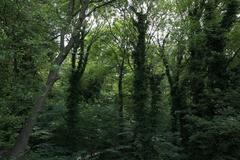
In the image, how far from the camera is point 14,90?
10.3 m

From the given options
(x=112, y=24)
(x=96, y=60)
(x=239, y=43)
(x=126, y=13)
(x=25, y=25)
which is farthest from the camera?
(x=96, y=60)

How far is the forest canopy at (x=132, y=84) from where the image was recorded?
1056 cm

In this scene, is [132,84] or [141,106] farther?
[132,84]

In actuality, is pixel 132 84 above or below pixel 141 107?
above

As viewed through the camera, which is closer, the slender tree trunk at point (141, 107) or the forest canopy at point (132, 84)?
the forest canopy at point (132, 84)

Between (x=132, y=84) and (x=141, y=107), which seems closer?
(x=141, y=107)

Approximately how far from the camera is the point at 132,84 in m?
20.0

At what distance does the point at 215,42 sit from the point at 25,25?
389 inches

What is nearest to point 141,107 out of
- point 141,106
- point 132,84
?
point 141,106

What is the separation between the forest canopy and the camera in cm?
1056

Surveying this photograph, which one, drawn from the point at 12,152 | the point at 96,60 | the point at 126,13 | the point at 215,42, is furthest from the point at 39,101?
the point at 96,60

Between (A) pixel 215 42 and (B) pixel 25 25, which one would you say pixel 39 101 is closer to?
(B) pixel 25 25

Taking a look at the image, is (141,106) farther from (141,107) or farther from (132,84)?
(132,84)

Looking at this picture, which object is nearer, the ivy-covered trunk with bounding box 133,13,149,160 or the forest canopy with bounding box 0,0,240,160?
the forest canopy with bounding box 0,0,240,160
